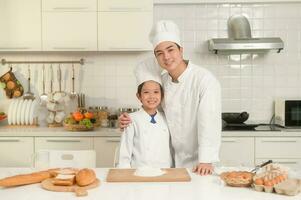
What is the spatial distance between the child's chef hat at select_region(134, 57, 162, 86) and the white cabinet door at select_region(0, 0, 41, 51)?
5.12 ft

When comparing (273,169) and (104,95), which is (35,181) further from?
(104,95)

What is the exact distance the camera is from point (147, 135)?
2.19 m

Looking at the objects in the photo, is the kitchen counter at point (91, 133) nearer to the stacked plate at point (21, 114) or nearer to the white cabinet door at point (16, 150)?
the white cabinet door at point (16, 150)

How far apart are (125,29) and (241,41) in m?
1.00

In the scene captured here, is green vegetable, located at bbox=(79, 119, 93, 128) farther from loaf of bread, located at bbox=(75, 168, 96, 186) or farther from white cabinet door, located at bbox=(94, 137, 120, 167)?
loaf of bread, located at bbox=(75, 168, 96, 186)

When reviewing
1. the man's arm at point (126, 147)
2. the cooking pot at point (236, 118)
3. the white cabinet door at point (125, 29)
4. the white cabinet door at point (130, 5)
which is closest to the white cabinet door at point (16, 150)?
the white cabinet door at point (125, 29)

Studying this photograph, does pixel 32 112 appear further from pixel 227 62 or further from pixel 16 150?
pixel 227 62

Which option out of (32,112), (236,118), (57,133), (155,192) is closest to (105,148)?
(57,133)

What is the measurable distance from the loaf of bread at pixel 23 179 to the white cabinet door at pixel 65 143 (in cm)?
168

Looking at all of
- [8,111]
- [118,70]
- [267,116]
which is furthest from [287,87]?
[8,111]

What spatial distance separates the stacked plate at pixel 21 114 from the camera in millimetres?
3732

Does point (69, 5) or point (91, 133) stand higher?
point (69, 5)

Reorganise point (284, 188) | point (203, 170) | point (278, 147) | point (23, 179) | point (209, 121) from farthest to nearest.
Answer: point (278, 147) → point (209, 121) → point (203, 170) → point (23, 179) → point (284, 188)

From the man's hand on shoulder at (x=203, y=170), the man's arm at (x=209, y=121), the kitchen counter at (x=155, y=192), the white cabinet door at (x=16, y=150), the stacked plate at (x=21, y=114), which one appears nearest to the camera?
the kitchen counter at (x=155, y=192)
